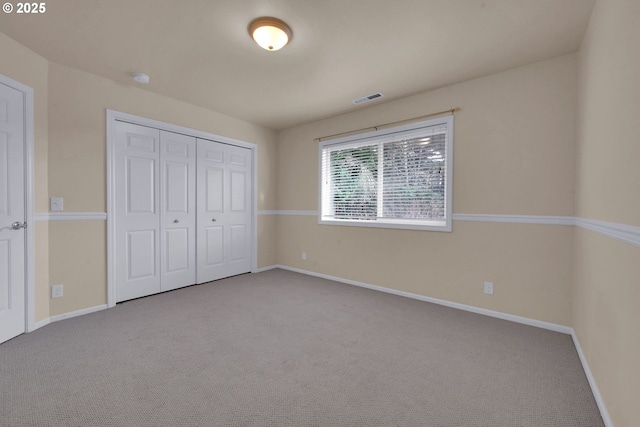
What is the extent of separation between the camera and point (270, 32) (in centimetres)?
215

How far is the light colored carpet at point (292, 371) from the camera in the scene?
1544 mm

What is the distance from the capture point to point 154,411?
1.56 metres

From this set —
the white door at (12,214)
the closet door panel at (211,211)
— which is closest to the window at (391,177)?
the closet door panel at (211,211)

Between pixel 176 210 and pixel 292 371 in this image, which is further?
pixel 176 210

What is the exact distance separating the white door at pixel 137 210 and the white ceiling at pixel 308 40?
0.70 m

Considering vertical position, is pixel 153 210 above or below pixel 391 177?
below

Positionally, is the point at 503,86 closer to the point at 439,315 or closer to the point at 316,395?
the point at 439,315

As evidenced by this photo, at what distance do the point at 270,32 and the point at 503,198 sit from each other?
106 inches

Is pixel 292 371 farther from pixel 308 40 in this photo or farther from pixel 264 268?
pixel 264 268

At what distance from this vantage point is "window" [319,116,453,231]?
332 centimetres

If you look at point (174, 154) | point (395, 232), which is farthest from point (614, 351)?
point (174, 154)

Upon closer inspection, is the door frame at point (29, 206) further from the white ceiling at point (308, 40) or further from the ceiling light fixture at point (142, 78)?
the ceiling light fixture at point (142, 78)

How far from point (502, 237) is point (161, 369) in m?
3.25

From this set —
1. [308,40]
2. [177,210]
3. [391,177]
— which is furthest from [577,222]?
[177,210]
